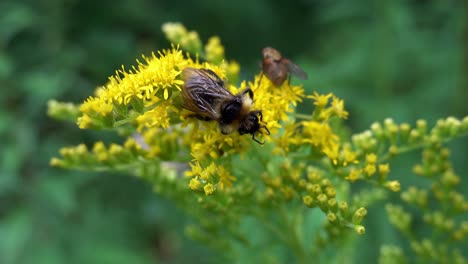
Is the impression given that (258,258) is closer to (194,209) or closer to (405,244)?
(194,209)

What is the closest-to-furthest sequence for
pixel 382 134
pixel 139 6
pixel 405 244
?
pixel 382 134 → pixel 405 244 → pixel 139 6

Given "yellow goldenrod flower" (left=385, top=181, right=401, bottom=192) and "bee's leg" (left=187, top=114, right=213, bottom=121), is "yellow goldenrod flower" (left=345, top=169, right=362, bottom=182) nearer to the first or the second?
"yellow goldenrod flower" (left=385, top=181, right=401, bottom=192)

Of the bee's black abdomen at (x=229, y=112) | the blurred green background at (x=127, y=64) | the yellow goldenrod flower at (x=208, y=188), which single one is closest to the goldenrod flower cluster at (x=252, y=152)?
the yellow goldenrod flower at (x=208, y=188)

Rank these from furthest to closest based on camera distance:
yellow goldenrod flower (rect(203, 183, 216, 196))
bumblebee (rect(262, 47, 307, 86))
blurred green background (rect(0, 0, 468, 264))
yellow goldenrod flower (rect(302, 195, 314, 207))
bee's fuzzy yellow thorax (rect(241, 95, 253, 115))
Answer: blurred green background (rect(0, 0, 468, 264))
bumblebee (rect(262, 47, 307, 86))
yellow goldenrod flower (rect(302, 195, 314, 207))
bee's fuzzy yellow thorax (rect(241, 95, 253, 115))
yellow goldenrod flower (rect(203, 183, 216, 196))

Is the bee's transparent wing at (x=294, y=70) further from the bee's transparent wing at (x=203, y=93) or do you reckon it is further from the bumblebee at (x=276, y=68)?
the bee's transparent wing at (x=203, y=93)

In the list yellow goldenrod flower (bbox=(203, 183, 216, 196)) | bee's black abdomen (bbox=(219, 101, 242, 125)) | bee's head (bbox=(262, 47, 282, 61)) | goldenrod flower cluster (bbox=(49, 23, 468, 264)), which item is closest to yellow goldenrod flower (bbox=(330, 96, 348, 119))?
goldenrod flower cluster (bbox=(49, 23, 468, 264))

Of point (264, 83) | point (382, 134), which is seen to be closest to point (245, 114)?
point (264, 83)

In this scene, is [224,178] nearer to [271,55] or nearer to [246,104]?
[246,104]
